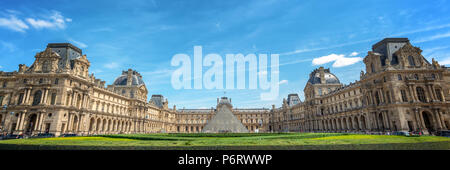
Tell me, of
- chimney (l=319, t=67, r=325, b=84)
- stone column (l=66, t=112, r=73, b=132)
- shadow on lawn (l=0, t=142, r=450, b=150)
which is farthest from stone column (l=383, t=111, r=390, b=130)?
stone column (l=66, t=112, r=73, b=132)

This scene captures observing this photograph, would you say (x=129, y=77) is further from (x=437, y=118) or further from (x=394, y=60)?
(x=437, y=118)

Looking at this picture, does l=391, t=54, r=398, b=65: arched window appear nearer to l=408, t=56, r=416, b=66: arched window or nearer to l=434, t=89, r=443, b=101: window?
l=408, t=56, r=416, b=66: arched window

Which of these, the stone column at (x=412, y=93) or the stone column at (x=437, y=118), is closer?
the stone column at (x=437, y=118)

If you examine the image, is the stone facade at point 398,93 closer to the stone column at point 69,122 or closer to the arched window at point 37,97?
the stone column at point 69,122

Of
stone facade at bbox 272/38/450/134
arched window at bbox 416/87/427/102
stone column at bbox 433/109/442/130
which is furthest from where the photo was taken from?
arched window at bbox 416/87/427/102

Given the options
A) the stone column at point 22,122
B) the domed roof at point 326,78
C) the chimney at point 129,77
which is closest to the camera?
the stone column at point 22,122

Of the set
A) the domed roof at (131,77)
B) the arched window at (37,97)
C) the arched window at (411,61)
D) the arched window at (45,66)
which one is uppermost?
the domed roof at (131,77)

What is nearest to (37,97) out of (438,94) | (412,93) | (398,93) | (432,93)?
(398,93)

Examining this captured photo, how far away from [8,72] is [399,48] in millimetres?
70945

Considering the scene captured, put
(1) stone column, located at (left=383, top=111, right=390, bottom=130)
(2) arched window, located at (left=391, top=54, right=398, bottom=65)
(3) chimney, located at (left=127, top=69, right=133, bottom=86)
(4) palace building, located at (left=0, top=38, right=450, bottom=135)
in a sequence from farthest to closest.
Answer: (3) chimney, located at (left=127, top=69, right=133, bottom=86) < (2) arched window, located at (left=391, top=54, right=398, bottom=65) < (1) stone column, located at (left=383, top=111, right=390, bottom=130) < (4) palace building, located at (left=0, top=38, right=450, bottom=135)

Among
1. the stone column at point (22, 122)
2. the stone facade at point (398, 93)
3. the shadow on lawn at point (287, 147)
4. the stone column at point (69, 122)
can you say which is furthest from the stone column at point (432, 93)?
the stone column at point (22, 122)

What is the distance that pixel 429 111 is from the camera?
108 ft
